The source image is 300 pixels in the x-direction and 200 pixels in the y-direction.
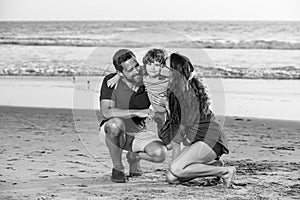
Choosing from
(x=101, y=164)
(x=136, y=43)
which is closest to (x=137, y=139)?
(x=101, y=164)

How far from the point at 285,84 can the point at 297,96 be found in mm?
562

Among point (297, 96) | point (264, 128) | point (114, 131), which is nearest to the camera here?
point (114, 131)

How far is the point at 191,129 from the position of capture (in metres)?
2.38

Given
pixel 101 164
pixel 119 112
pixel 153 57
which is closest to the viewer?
pixel 153 57

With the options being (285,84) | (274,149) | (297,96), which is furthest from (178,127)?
(285,84)

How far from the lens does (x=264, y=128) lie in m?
3.86

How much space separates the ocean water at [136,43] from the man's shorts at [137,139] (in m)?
2.31

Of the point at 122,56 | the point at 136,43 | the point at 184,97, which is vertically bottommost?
the point at 184,97

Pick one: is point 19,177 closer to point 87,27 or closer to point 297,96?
point 297,96

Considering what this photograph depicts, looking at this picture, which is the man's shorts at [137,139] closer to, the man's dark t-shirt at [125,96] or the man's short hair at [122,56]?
the man's dark t-shirt at [125,96]

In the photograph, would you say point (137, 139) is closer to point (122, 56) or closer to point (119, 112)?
point (119, 112)

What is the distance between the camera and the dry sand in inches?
97.3

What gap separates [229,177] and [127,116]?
0.51 m

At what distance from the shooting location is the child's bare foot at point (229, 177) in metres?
2.46
